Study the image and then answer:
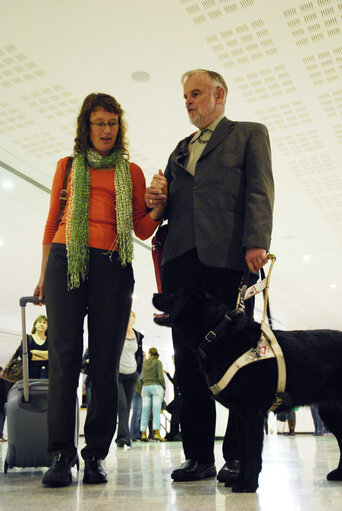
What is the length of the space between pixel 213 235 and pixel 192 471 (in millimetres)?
891

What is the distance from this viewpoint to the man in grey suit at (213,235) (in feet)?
5.89

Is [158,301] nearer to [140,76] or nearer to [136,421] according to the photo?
[140,76]

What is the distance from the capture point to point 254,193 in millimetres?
1800

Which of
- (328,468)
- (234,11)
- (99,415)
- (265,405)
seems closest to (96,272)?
(99,415)

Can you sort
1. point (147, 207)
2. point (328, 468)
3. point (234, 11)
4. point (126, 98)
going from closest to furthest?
1. point (147, 207)
2. point (328, 468)
3. point (234, 11)
4. point (126, 98)

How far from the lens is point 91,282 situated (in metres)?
1.92

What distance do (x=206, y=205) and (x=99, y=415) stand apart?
2.95 feet

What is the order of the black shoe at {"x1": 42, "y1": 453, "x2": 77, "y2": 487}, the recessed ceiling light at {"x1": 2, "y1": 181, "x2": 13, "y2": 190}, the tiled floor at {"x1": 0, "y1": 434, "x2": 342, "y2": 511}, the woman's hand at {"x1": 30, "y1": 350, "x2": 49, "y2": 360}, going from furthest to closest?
the recessed ceiling light at {"x1": 2, "y1": 181, "x2": 13, "y2": 190} < the woman's hand at {"x1": 30, "y1": 350, "x2": 49, "y2": 360} < the black shoe at {"x1": 42, "y1": 453, "x2": 77, "y2": 487} < the tiled floor at {"x1": 0, "y1": 434, "x2": 342, "y2": 511}

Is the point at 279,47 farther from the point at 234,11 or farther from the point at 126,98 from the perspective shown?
the point at 126,98

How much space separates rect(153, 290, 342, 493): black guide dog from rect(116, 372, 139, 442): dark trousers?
378 cm

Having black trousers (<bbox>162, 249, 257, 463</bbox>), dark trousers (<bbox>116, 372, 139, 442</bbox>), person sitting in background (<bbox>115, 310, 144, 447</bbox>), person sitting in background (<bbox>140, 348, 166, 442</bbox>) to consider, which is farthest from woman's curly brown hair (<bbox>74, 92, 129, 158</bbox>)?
person sitting in background (<bbox>140, 348, 166, 442</bbox>)

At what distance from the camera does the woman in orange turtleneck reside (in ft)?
5.96

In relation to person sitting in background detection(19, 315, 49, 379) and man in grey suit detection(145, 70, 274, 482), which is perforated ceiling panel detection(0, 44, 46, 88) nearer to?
person sitting in background detection(19, 315, 49, 379)

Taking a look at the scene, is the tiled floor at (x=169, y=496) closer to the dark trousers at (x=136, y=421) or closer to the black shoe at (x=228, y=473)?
the black shoe at (x=228, y=473)
